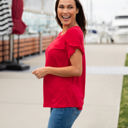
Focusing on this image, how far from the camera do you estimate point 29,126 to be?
4066 mm

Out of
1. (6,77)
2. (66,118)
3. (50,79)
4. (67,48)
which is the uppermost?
(67,48)

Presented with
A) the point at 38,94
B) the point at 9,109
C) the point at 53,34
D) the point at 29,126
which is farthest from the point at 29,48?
the point at 29,126

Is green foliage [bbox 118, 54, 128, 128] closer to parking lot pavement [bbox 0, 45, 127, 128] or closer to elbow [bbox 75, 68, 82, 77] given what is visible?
parking lot pavement [bbox 0, 45, 127, 128]

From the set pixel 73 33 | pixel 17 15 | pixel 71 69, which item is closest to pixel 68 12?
pixel 73 33

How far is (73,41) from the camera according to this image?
196 cm

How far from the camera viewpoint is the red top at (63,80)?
1979 mm

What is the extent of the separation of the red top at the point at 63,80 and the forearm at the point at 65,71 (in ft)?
0.13

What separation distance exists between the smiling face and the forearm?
26 cm

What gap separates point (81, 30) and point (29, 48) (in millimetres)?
11513

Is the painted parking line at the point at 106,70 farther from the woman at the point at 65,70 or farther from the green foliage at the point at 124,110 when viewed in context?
the woman at the point at 65,70

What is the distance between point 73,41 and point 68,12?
0.64 feet

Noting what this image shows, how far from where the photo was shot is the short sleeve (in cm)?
196

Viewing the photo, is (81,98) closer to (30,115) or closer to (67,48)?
(67,48)

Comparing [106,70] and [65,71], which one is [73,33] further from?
[106,70]
